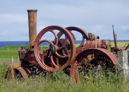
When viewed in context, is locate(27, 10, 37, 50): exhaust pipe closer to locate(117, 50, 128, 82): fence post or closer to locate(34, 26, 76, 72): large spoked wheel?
locate(34, 26, 76, 72): large spoked wheel

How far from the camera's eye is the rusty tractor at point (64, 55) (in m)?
5.71

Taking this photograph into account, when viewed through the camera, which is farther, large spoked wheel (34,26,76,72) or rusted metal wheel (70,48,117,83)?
large spoked wheel (34,26,76,72)

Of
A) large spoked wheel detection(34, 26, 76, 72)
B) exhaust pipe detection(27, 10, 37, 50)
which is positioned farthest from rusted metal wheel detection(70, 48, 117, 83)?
exhaust pipe detection(27, 10, 37, 50)

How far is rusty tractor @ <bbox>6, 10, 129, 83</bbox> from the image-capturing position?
5711mm

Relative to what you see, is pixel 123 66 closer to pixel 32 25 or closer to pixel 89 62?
pixel 89 62

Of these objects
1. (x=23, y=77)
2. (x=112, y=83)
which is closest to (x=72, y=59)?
(x=112, y=83)

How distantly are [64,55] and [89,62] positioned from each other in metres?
1.02

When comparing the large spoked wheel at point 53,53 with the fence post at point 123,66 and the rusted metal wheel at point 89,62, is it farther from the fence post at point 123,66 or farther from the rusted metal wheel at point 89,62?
→ the fence post at point 123,66

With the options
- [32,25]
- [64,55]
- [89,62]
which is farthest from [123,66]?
Answer: [32,25]

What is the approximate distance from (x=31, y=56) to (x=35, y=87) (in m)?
2.15

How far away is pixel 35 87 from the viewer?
4883 mm

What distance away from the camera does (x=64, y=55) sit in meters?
6.62

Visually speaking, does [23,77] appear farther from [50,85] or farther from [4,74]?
[50,85]

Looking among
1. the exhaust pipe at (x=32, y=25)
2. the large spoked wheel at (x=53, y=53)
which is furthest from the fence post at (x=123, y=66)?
the exhaust pipe at (x=32, y=25)
